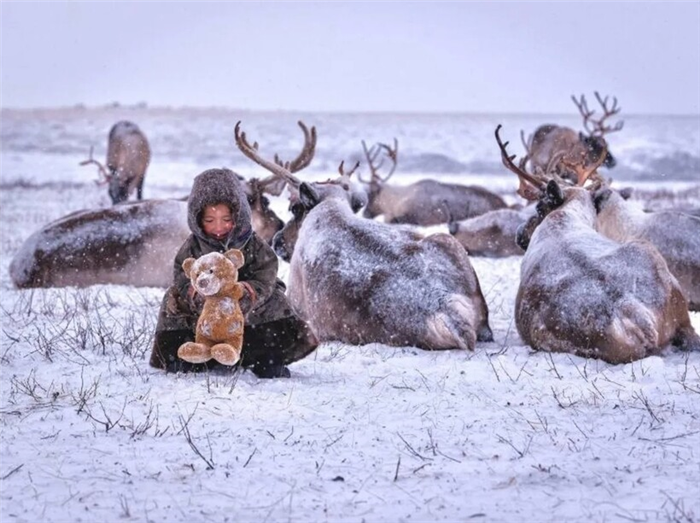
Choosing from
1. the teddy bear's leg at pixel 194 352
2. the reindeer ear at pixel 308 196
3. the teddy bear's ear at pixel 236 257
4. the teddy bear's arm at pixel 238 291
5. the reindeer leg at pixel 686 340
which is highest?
the reindeer ear at pixel 308 196

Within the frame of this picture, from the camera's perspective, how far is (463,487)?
3393mm

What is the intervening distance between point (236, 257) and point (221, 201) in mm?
332

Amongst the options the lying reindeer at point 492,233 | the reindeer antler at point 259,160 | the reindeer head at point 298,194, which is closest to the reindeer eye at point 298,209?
the reindeer head at point 298,194

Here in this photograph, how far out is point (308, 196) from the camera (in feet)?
24.2

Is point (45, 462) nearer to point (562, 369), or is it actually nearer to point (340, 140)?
point (562, 369)

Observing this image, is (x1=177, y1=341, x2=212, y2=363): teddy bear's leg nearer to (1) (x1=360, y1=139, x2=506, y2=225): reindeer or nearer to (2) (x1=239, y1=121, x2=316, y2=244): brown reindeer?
(2) (x1=239, y1=121, x2=316, y2=244): brown reindeer

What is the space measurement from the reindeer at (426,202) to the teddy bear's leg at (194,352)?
1093cm

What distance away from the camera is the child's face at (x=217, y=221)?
193 inches

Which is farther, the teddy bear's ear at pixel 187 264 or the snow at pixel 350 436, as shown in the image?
the teddy bear's ear at pixel 187 264

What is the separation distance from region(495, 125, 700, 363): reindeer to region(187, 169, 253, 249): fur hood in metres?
1.85

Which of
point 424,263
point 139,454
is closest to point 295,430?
point 139,454

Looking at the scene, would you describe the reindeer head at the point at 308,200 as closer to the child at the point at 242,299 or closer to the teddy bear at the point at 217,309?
the child at the point at 242,299

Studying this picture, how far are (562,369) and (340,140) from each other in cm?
4975

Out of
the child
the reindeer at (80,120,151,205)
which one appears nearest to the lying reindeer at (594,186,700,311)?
the child
